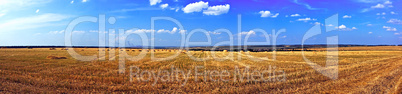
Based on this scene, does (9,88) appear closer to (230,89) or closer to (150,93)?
(150,93)

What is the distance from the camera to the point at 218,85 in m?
9.39

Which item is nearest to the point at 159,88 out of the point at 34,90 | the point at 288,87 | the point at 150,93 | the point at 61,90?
the point at 150,93

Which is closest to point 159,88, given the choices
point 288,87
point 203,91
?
point 203,91

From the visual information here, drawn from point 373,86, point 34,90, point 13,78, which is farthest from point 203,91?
point 13,78

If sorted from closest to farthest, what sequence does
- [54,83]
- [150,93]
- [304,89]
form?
[150,93], [304,89], [54,83]

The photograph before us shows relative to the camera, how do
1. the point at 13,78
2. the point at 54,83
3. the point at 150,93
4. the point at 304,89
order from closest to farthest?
the point at 150,93 → the point at 304,89 → the point at 54,83 → the point at 13,78

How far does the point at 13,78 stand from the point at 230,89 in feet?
30.9

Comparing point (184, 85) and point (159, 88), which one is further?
point (184, 85)

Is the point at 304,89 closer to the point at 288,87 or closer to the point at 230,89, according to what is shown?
the point at 288,87

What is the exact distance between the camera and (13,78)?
34.9ft

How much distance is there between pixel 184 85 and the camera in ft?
30.7

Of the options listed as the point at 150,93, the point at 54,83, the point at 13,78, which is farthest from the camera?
the point at 13,78

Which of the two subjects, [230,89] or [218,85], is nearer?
[230,89]

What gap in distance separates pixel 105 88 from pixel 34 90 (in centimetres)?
217
